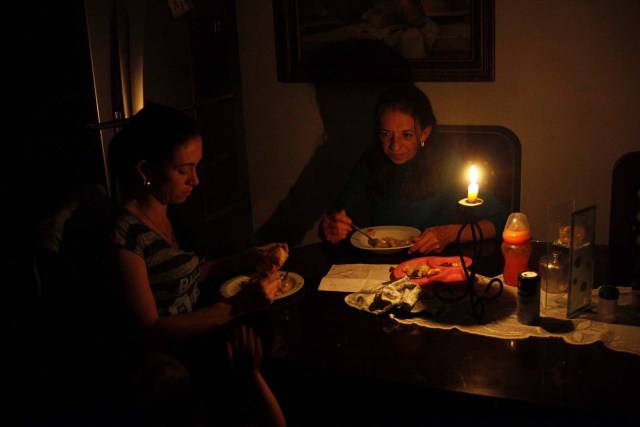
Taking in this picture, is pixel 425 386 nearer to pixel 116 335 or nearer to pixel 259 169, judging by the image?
pixel 116 335

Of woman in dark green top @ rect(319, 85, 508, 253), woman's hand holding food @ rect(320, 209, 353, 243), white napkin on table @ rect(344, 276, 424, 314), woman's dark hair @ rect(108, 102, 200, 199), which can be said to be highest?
woman's dark hair @ rect(108, 102, 200, 199)

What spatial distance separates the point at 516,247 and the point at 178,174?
0.94m

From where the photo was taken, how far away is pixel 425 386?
1.51m

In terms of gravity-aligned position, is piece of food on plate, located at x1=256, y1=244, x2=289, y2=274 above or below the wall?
below

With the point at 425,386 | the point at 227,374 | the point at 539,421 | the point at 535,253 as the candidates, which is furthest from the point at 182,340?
the point at 535,253

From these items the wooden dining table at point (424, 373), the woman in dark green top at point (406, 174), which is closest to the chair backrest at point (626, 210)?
the wooden dining table at point (424, 373)

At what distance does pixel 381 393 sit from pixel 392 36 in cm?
206

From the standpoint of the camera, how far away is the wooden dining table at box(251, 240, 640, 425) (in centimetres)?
146

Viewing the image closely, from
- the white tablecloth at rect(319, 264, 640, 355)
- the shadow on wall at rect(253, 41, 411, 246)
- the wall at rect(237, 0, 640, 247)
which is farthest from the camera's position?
the shadow on wall at rect(253, 41, 411, 246)

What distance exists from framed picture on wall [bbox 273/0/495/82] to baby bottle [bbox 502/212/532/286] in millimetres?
1400

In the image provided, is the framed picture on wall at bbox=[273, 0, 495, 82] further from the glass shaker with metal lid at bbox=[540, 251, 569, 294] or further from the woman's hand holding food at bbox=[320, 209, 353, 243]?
the glass shaker with metal lid at bbox=[540, 251, 569, 294]

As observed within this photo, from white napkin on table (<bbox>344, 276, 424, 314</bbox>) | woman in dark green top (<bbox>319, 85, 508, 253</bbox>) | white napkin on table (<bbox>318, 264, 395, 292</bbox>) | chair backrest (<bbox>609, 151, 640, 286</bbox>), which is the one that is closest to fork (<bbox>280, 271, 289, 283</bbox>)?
white napkin on table (<bbox>318, 264, 395, 292</bbox>)

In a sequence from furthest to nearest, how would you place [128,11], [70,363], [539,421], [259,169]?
[259,169]
[128,11]
[70,363]
[539,421]

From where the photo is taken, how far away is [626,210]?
224 cm
